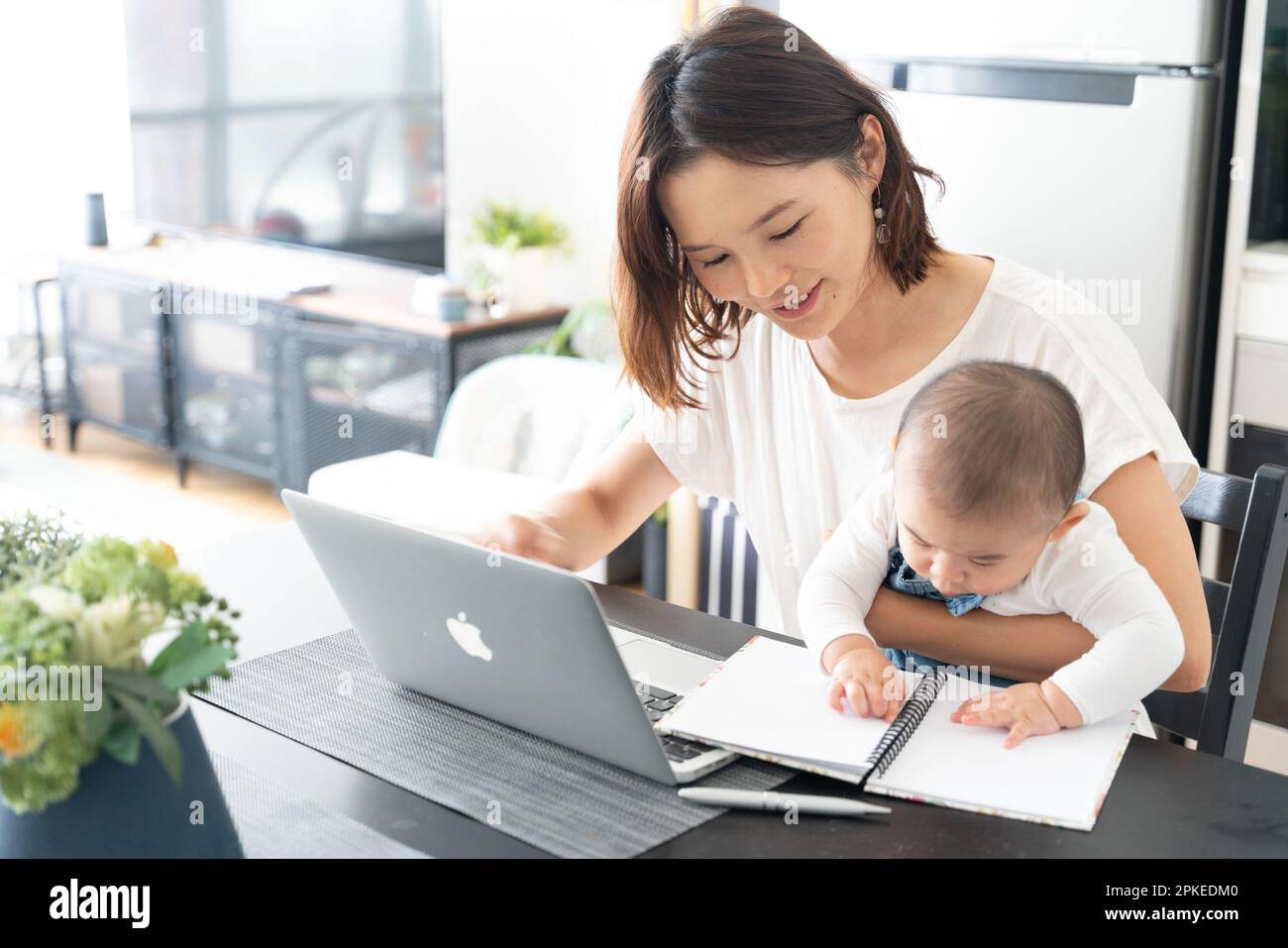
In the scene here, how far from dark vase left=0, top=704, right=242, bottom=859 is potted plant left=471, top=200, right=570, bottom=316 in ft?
9.10

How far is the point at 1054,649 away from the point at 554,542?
0.51 meters

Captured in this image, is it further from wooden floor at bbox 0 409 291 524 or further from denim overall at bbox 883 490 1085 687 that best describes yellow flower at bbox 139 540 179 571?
wooden floor at bbox 0 409 291 524

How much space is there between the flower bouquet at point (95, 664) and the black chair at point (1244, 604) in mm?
902

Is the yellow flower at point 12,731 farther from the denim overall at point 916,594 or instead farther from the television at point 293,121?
the television at point 293,121

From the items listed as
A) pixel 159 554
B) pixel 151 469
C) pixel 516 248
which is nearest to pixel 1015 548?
pixel 159 554

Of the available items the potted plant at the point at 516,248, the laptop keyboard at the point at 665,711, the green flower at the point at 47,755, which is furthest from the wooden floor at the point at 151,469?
the green flower at the point at 47,755

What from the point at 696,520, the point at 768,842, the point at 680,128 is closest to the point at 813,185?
the point at 680,128

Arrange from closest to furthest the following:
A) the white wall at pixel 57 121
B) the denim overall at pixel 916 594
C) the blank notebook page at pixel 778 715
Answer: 1. the blank notebook page at pixel 778 715
2. the denim overall at pixel 916 594
3. the white wall at pixel 57 121

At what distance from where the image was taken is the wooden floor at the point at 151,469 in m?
4.23

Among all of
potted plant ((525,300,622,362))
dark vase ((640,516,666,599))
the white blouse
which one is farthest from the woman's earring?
potted plant ((525,300,622,362))

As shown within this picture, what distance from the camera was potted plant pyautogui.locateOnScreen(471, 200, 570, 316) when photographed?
3568 millimetres

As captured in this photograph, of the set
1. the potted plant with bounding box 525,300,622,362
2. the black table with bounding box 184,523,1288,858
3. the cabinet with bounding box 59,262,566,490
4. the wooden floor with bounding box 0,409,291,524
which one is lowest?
the wooden floor with bounding box 0,409,291,524

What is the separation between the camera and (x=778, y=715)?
106cm

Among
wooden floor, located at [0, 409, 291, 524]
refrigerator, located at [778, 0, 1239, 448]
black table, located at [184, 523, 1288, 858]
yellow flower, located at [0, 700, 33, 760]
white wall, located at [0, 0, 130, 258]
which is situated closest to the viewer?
yellow flower, located at [0, 700, 33, 760]
